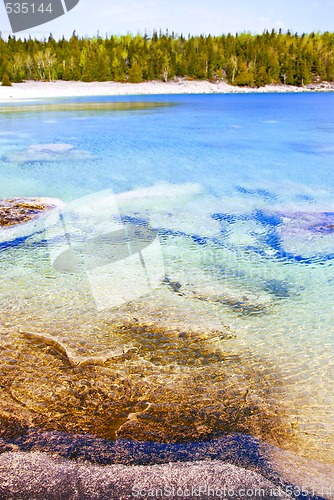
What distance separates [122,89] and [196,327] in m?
74.8

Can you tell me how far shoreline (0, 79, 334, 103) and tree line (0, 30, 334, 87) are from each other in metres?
2.34

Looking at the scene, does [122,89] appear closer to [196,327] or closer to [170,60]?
[170,60]

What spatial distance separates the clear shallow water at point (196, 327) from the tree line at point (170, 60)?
229 ft

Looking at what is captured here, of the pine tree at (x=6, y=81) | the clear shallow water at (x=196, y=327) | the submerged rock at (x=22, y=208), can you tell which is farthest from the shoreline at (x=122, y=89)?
the clear shallow water at (x=196, y=327)

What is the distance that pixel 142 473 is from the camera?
3.46 m

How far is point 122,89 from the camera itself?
7456cm

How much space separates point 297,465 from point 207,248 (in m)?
5.18

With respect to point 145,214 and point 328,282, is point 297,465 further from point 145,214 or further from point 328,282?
point 145,214

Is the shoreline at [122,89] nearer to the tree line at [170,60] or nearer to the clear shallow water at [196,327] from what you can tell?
the tree line at [170,60]

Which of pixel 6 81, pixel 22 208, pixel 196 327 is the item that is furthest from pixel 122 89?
pixel 196 327

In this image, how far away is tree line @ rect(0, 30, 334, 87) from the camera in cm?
7950

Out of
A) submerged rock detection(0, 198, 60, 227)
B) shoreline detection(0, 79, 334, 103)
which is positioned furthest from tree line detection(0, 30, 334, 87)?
submerged rock detection(0, 198, 60, 227)

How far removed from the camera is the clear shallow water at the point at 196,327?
4156 mm

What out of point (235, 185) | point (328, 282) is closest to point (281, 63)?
point (235, 185)
